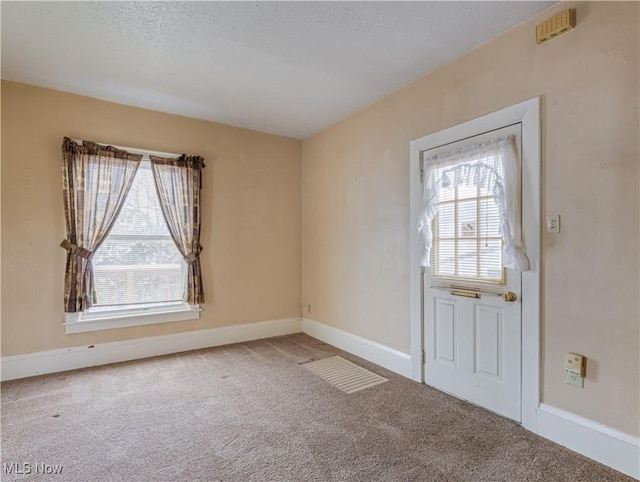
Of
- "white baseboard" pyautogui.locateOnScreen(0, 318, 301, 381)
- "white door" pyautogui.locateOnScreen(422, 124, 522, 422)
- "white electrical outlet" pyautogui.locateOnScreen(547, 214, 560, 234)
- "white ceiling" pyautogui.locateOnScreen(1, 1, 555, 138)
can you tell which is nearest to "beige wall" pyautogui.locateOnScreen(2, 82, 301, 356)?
"white baseboard" pyautogui.locateOnScreen(0, 318, 301, 381)

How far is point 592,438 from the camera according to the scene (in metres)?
1.96

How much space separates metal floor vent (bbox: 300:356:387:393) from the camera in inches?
119

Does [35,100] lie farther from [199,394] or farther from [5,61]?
[199,394]

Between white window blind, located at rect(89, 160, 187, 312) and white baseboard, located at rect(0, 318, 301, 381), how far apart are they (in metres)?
0.41

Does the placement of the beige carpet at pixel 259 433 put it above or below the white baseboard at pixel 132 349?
below

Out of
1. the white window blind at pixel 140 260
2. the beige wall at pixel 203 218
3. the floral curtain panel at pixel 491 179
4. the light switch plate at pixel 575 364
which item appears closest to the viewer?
the light switch plate at pixel 575 364

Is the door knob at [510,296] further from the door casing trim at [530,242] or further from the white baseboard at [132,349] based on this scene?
the white baseboard at [132,349]

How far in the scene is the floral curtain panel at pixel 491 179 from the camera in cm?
233

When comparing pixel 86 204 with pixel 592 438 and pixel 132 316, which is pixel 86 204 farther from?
pixel 592 438

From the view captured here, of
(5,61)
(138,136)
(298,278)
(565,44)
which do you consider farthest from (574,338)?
(5,61)

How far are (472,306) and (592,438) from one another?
1013 mm

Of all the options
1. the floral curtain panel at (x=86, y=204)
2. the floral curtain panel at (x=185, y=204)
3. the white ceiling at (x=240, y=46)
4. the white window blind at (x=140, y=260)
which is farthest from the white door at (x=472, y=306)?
the floral curtain panel at (x=86, y=204)

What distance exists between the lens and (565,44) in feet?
6.95

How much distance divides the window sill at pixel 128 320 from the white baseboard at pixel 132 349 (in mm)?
177
